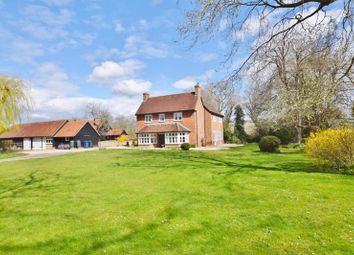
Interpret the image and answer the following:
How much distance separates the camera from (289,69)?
1156 inches

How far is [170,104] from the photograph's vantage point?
40938 mm

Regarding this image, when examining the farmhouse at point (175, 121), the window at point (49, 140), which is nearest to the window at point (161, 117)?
the farmhouse at point (175, 121)

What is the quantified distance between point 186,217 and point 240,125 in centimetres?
4830

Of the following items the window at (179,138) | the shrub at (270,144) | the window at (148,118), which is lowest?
the shrub at (270,144)

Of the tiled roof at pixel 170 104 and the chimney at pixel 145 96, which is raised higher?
the chimney at pixel 145 96

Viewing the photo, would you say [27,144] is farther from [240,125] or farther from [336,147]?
[336,147]

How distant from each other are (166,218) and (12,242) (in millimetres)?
3318

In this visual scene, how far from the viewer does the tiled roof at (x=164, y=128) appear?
38.0m

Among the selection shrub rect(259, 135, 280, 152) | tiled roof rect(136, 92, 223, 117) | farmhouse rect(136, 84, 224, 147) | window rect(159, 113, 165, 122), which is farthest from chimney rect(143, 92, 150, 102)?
shrub rect(259, 135, 280, 152)

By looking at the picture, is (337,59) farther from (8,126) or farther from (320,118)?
(8,126)

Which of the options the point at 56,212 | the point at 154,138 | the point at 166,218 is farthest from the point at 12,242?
the point at 154,138

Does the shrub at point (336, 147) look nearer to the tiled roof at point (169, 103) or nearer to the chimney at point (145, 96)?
the tiled roof at point (169, 103)

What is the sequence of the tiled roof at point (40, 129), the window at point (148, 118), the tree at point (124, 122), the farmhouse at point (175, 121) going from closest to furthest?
the farmhouse at point (175, 121) → the window at point (148, 118) → the tiled roof at point (40, 129) → the tree at point (124, 122)

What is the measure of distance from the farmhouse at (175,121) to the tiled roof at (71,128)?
43.4 ft
